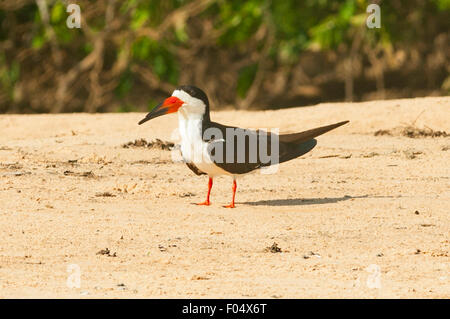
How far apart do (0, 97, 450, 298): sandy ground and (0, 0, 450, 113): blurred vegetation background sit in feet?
16.0

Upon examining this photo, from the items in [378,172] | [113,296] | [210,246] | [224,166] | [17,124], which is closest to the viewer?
[113,296]

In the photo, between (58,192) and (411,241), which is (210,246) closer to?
(411,241)

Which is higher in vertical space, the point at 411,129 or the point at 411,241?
the point at 411,129

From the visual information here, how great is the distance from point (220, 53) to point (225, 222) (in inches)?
437

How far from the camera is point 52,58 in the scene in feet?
56.0

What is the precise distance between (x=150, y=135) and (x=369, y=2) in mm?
5667

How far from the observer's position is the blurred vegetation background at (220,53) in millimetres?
15312

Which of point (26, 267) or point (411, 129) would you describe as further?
point (411, 129)

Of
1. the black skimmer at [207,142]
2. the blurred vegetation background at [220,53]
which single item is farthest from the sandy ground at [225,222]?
the blurred vegetation background at [220,53]

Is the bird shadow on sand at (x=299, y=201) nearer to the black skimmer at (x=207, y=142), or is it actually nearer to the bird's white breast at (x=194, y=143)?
the black skimmer at (x=207, y=142)

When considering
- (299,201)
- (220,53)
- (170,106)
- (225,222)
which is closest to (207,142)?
(170,106)

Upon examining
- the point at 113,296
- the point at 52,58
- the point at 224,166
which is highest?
the point at 52,58

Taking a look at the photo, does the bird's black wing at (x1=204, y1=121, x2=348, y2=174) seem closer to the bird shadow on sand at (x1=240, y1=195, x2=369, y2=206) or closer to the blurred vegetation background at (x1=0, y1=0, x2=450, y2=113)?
the bird shadow on sand at (x1=240, y1=195, x2=369, y2=206)

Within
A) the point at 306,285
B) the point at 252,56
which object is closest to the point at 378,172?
the point at 306,285
